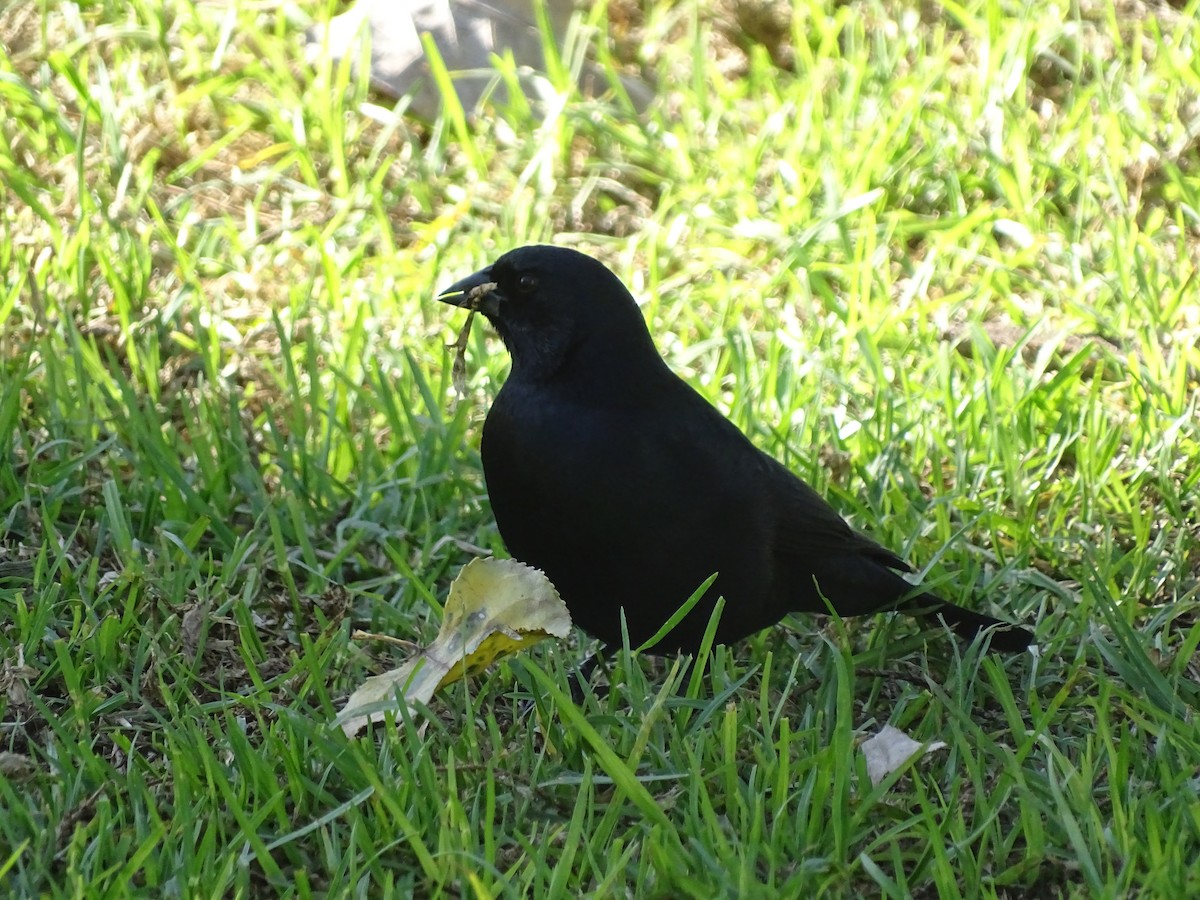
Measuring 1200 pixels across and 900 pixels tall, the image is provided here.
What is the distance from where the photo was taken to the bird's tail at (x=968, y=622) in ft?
10.5

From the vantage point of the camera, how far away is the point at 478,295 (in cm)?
319

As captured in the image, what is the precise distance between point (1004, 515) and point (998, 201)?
181 cm

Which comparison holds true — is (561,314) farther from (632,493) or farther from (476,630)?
(476,630)

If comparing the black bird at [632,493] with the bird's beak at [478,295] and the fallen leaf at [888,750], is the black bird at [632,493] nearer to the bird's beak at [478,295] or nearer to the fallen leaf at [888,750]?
the bird's beak at [478,295]

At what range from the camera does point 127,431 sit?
3.72 m

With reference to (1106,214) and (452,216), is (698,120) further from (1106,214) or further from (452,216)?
(1106,214)

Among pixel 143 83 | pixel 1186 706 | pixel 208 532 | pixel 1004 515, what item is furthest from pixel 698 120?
pixel 1186 706

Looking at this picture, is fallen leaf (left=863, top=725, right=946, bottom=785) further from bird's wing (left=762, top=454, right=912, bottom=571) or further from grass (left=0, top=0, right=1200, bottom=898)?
bird's wing (left=762, top=454, right=912, bottom=571)

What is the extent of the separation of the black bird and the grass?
14cm

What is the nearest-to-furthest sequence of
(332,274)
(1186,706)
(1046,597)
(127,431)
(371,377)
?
(1186,706) → (1046,597) → (127,431) → (371,377) → (332,274)

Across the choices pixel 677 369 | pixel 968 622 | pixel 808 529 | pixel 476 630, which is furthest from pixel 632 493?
pixel 677 369

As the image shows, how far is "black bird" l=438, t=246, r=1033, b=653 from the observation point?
2.88m

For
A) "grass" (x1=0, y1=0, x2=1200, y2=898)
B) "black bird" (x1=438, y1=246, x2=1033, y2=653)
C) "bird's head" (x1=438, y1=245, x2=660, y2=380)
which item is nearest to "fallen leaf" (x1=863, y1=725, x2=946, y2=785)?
"grass" (x1=0, y1=0, x2=1200, y2=898)

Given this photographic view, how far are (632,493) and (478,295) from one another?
593mm
